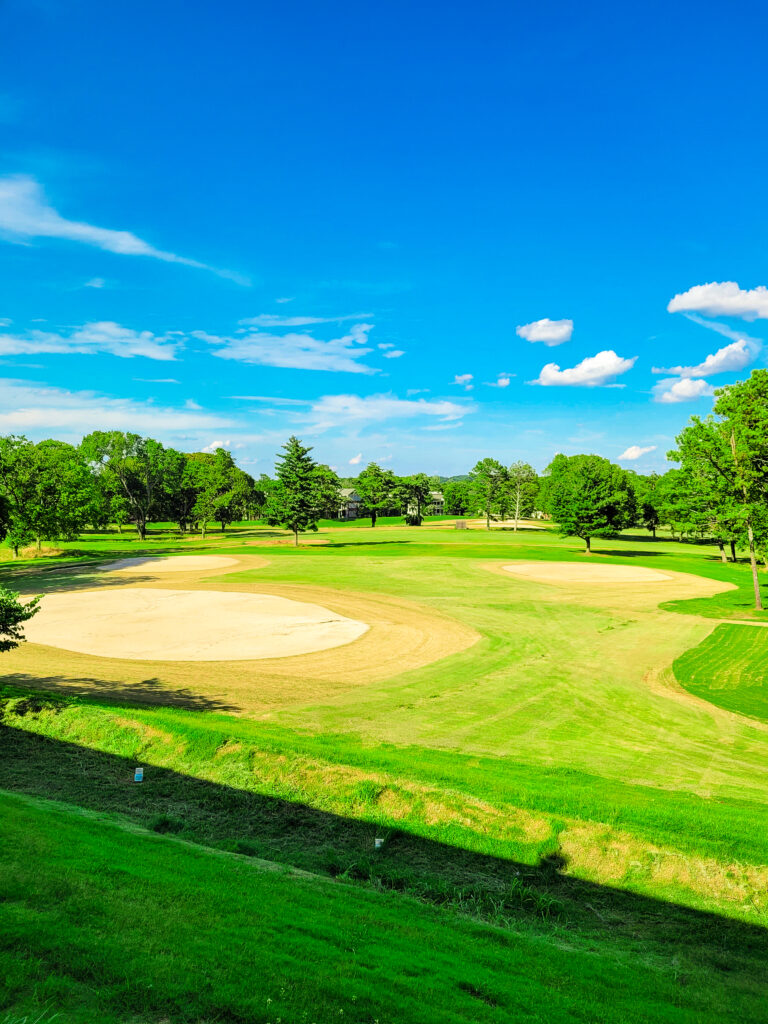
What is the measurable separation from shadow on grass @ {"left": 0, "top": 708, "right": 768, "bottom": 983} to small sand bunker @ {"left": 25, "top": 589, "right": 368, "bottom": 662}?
1233 cm

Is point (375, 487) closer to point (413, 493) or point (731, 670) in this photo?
point (413, 493)

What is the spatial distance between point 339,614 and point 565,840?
25.6 meters

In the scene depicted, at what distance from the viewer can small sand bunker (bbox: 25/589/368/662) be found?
88.6ft

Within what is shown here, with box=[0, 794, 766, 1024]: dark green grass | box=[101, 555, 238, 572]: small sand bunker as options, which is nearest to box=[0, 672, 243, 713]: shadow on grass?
box=[0, 794, 766, 1024]: dark green grass

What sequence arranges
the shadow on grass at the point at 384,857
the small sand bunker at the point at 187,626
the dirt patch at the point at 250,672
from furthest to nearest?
1. the small sand bunker at the point at 187,626
2. the dirt patch at the point at 250,672
3. the shadow on grass at the point at 384,857

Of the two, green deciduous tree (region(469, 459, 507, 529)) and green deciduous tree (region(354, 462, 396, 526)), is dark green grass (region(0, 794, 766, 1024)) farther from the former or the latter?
green deciduous tree (region(354, 462, 396, 526))

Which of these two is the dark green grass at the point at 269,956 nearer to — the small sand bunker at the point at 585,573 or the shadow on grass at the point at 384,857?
the shadow on grass at the point at 384,857

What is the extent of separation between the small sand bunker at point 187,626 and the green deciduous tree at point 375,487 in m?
107

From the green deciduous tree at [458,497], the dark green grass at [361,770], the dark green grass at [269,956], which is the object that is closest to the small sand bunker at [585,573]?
the dark green grass at [361,770]

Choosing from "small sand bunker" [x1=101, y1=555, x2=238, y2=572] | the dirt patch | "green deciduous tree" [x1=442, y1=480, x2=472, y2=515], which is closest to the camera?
the dirt patch

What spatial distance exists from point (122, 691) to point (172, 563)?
1776 inches

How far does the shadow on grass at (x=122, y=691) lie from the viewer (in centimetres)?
1920

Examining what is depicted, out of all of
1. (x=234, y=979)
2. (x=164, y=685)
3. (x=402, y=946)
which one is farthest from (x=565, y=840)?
(x=164, y=685)

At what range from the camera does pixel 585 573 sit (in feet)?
190
